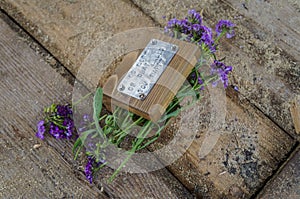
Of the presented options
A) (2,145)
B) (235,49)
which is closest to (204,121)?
(235,49)

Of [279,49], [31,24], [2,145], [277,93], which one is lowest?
[2,145]

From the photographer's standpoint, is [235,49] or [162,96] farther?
[235,49]

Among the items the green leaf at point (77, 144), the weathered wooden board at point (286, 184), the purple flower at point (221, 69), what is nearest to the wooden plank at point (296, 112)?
the weathered wooden board at point (286, 184)

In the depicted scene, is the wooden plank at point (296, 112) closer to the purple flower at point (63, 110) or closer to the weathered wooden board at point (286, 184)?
the weathered wooden board at point (286, 184)

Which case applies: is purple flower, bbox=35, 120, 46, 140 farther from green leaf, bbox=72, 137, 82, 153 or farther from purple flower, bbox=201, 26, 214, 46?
purple flower, bbox=201, 26, 214, 46

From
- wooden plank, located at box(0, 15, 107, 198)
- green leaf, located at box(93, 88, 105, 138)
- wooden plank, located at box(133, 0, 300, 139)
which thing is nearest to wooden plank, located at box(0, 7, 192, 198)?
wooden plank, located at box(0, 15, 107, 198)

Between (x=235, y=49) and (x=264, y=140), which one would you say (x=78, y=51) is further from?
(x=264, y=140)

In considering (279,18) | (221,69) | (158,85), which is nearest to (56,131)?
(158,85)
